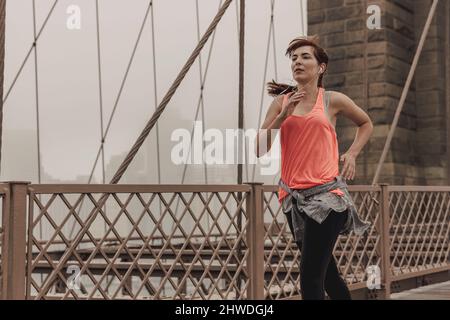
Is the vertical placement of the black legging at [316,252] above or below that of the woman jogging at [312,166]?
below

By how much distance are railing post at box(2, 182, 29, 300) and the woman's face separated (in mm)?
1255

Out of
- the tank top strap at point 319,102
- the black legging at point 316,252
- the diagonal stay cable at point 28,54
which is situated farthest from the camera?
the diagonal stay cable at point 28,54

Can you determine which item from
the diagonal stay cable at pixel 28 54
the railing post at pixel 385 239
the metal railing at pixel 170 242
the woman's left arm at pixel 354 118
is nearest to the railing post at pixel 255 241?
the metal railing at pixel 170 242

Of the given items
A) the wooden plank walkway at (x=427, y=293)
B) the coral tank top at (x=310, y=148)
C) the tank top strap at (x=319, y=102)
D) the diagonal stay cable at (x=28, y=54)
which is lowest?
the wooden plank walkway at (x=427, y=293)

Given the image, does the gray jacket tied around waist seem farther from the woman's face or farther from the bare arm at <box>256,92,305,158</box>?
the woman's face

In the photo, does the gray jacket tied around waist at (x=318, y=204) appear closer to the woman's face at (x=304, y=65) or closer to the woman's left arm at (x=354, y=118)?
the woman's left arm at (x=354, y=118)

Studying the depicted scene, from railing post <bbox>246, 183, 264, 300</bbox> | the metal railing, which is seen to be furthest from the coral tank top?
railing post <bbox>246, 183, 264, 300</bbox>

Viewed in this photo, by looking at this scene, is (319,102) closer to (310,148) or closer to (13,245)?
(310,148)

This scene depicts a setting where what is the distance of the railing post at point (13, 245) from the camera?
10.5 feet

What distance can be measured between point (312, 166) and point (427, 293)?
3.74 meters

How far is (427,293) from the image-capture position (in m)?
6.26

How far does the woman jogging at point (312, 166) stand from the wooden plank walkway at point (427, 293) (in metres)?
3.12

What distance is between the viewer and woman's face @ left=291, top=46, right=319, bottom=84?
3.01 metres

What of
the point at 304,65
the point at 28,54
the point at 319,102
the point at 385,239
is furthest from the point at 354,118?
the point at 28,54
